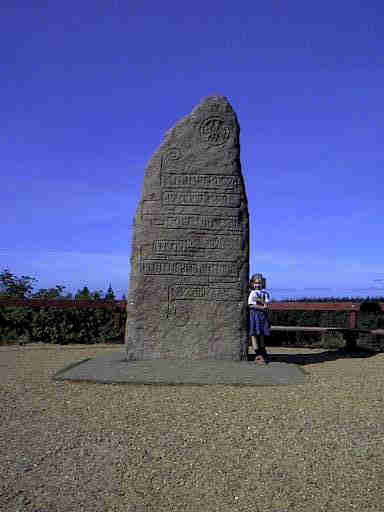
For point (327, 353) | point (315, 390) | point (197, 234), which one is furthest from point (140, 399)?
point (327, 353)

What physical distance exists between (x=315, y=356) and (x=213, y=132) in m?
4.39

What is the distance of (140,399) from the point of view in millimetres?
5488

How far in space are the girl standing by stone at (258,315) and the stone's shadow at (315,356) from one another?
2.41 feet

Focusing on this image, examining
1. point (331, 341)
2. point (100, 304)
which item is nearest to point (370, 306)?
point (331, 341)

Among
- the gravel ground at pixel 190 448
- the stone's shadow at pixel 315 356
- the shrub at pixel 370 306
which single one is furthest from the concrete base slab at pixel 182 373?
the shrub at pixel 370 306

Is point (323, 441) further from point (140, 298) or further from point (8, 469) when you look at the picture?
point (140, 298)

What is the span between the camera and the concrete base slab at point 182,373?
6.25 meters

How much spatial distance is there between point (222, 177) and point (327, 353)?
A: 4.38 m

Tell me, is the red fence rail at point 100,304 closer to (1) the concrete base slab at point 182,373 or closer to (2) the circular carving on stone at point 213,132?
(1) the concrete base slab at point 182,373

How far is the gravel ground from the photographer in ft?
10.4

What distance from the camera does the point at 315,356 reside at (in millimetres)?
9555

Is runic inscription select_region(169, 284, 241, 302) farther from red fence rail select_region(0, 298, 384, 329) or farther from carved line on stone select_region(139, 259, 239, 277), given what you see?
red fence rail select_region(0, 298, 384, 329)

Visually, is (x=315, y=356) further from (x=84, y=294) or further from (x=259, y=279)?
(x=84, y=294)

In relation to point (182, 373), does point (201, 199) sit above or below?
above
